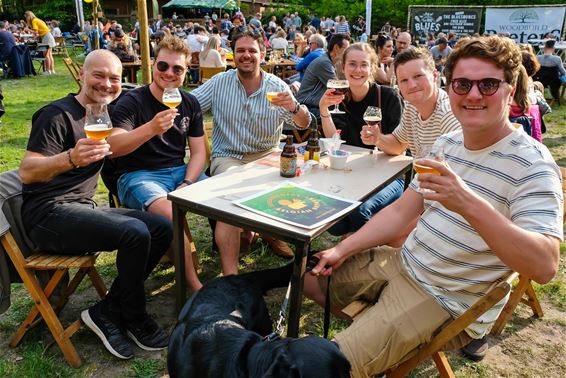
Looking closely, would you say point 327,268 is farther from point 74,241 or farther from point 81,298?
point 81,298

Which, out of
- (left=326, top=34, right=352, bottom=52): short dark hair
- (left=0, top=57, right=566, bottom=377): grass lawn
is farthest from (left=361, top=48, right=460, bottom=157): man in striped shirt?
(left=326, top=34, right=352, bottom=52): short dark hair

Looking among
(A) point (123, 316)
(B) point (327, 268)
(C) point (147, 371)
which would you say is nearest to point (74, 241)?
(A) point (123, 316)

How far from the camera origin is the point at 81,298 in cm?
303

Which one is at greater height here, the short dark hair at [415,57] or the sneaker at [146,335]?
the short dark hair at [415,57]

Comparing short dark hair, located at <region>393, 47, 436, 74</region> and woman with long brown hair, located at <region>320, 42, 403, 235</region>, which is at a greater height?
short dark hair, located at <region>393, 47, 436, 74</region>

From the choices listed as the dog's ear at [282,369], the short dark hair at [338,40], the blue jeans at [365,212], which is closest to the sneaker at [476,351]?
the blue jeans at [365,212]

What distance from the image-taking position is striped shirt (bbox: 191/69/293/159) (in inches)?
143

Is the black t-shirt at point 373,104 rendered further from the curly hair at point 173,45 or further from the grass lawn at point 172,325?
the curly hair at point 173,45

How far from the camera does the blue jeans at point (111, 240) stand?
2.37 m

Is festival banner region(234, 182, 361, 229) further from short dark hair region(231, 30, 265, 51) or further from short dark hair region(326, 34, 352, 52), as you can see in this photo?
short dark hair region(326, 34, 352, 52)

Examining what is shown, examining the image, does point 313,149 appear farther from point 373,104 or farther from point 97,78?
point 97,78

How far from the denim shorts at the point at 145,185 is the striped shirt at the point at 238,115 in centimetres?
57

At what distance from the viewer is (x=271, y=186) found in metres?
2.48

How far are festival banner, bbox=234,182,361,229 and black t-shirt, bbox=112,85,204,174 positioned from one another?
1221 mm
